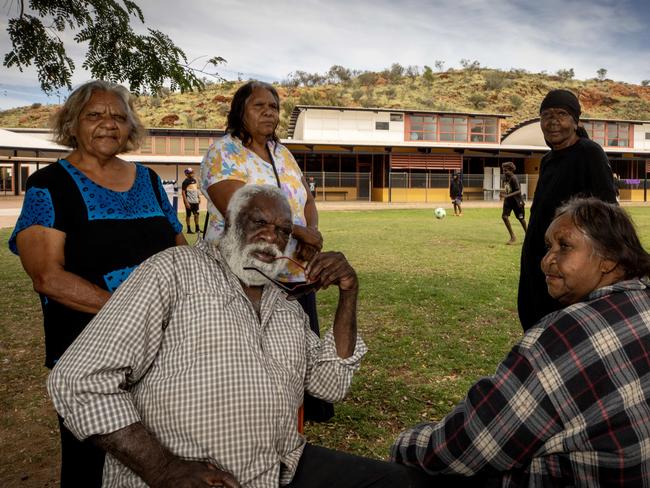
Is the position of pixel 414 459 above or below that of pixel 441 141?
below

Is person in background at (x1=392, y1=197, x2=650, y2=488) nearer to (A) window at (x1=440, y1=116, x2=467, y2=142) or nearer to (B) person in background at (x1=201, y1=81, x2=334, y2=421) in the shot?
(B) person in background at (x1=201, y1=81, x2=334, y2=421)

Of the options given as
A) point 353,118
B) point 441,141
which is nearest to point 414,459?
point 353,118

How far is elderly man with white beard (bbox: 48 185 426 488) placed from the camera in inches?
62.8

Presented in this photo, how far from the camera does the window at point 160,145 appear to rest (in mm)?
41359

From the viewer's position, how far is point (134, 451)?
159 cm

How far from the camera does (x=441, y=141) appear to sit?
40969mm

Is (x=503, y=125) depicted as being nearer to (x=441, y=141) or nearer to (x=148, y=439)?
(x=441, y=141)

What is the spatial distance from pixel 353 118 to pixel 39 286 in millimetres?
37719

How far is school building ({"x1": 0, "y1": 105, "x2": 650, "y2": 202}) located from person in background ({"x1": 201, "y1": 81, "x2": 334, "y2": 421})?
3164 cm

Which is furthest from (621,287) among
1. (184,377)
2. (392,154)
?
(392,154)

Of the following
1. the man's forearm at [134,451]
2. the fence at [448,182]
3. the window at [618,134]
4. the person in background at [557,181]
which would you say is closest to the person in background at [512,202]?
the person in background at [557,181]

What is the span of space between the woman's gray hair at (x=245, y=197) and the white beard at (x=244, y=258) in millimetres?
56

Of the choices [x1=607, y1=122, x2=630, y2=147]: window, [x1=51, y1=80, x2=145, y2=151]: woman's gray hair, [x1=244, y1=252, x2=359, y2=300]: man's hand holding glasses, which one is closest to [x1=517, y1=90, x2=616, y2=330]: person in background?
[x1=244, y1=252, x2=359, y2=300]: man's hand holding glasses

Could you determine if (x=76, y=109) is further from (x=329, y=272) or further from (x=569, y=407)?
(x=569, y=407)
